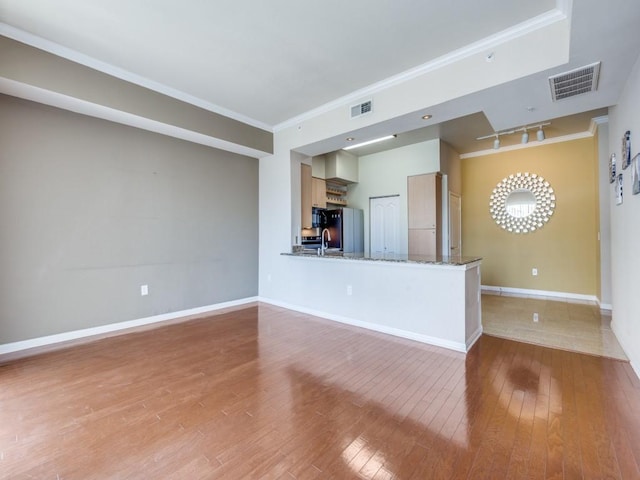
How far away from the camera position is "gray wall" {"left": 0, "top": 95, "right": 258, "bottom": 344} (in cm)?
310

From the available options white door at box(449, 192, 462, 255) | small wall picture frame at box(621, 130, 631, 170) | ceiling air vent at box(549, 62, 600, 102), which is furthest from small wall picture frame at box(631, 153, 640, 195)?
white door at box(449, 192, 462, 255)

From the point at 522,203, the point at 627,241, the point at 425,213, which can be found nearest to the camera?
the point at 627,241

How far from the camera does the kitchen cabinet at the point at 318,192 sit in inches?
234

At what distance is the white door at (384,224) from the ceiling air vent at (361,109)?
8.43 feet

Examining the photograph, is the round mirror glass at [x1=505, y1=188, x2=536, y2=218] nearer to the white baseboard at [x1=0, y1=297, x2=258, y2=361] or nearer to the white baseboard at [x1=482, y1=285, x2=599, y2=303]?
the white baseboard at [x1=482, y1=285, x2=599, y2=303]

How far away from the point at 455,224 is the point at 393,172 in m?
1.80

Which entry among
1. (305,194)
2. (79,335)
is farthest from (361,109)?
(79,335)

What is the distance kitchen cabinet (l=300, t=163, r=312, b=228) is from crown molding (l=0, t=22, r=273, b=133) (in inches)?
51.6

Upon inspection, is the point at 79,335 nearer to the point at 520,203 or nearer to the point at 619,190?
the point at 619,190

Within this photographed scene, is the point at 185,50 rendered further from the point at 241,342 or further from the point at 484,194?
the point at 484,194

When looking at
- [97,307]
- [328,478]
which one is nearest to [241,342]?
[97,307]

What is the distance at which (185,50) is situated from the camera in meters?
2.97

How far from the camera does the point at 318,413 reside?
2000 mm

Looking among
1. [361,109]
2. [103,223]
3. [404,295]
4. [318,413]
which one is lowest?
[318,413]
